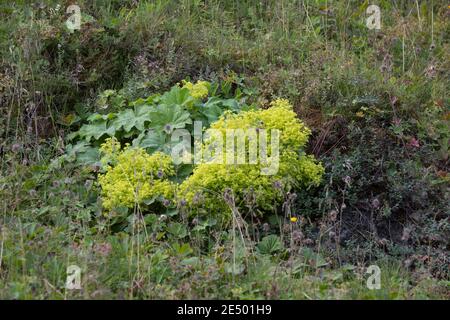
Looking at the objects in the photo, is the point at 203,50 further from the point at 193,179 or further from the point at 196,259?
the point at 196,259

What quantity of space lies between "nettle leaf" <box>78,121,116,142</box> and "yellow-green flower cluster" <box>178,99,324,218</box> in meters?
0.94

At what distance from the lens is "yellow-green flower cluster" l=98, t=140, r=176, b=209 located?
487cm

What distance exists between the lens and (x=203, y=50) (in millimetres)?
6418

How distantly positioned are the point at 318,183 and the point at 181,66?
185cm

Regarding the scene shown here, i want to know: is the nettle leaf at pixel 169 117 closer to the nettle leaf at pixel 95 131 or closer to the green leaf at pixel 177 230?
the nettle leaf at pixel 95 131

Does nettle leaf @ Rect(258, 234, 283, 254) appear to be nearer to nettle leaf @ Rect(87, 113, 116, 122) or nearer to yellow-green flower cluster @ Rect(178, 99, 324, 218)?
yellow-green flower cluster @ Rect(178, 99, 324, 218)

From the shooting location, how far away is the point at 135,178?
4941mm

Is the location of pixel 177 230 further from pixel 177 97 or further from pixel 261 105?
pixel 261 105

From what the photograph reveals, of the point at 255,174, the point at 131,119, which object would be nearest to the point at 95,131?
the point at 131,119

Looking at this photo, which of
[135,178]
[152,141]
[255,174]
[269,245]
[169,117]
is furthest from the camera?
[169,117]

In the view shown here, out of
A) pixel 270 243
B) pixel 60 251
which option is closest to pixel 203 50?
pixel 270 243

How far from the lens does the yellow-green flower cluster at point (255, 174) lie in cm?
479

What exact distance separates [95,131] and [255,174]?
1471 mm

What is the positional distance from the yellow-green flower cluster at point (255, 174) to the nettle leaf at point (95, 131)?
36.8 inches
